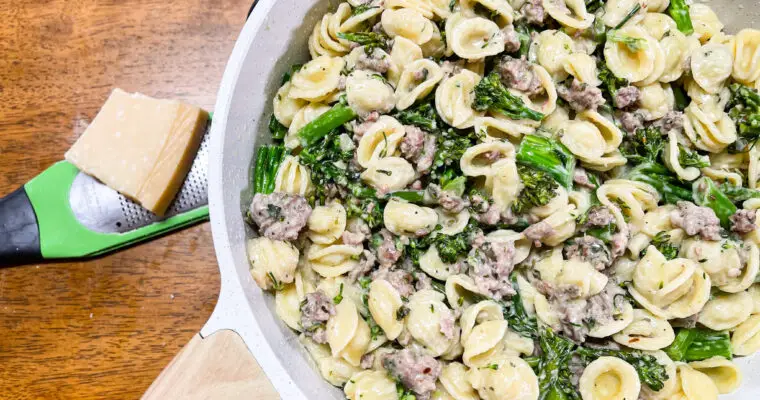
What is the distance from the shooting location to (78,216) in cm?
276

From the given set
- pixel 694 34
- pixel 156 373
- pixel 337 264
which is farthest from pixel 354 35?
pixel 156 373

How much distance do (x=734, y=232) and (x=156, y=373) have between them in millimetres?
2508

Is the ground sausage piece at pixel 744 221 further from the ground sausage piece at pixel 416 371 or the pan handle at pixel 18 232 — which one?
the pan handle at pixel 18 232

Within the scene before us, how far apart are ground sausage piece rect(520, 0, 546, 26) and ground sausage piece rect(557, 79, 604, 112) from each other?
0.89ft

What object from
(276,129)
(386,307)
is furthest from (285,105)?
(386,307)

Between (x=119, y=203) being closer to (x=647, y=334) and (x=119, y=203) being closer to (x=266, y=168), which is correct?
(x=266, y=168)

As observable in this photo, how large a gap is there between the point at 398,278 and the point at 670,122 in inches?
44.9

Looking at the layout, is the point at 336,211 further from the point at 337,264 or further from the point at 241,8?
the point at 241,8

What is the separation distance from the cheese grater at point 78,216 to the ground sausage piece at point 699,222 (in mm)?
2048

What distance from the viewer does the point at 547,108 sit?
1992 mm

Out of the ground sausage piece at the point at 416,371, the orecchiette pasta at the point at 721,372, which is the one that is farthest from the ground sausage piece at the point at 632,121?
the ground sausage piece at the point at 416,371

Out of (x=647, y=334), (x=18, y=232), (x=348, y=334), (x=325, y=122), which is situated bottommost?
(x=18, y=232)

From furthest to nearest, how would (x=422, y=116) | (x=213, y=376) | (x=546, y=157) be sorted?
(x=422, y=116), (x=546, y=157), (x=213, y=376)

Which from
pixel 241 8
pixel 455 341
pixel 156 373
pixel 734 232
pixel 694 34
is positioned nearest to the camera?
pixel 455 341
